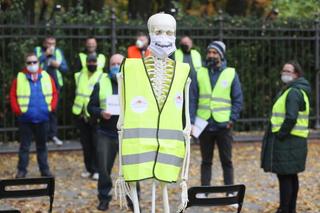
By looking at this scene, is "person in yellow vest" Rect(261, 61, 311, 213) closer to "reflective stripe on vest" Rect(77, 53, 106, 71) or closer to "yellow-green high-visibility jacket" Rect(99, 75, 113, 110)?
"yellow-green high-visibility jacket" Rect(99, 75, 113, 110)

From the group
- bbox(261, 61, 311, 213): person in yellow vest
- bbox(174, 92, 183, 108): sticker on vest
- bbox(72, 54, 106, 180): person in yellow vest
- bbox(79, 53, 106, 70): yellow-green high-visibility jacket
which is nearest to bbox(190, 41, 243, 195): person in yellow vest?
bbox(261, 61, 311, 213): person in yellow vest

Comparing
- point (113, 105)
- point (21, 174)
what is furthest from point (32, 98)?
point (113, 105)

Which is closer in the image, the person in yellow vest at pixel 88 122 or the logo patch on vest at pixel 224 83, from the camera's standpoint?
the logo patch on vest at pixel 224 83

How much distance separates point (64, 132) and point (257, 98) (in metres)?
4.75

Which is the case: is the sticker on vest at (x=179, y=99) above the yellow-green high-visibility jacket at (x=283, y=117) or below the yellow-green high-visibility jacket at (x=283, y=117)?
above

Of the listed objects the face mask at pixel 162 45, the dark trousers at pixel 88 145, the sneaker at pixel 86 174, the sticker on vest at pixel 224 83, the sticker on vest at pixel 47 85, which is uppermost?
the face mask at pixel 162 45

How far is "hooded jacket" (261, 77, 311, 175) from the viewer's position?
32.8 feet

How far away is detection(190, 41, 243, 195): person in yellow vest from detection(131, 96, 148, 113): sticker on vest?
4.31 meters

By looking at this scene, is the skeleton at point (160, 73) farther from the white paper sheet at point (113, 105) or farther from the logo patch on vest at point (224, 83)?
the logo patch on vest at point (224, 83)

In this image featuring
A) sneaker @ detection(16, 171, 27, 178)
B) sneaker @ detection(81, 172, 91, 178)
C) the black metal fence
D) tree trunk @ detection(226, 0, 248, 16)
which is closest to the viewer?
sneaker @ detection(16, 171, 27, 178)

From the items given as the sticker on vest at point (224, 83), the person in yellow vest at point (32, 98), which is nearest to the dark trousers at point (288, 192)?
the sticker on vest at point (224, 83)

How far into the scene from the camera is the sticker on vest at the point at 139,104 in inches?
265

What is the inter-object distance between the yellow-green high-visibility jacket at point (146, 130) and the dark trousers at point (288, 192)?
12.5ft

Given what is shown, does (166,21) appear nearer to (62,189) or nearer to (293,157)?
(293,157)
